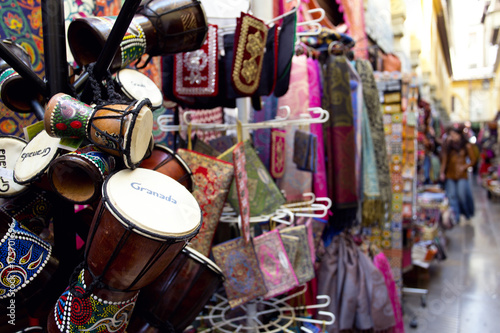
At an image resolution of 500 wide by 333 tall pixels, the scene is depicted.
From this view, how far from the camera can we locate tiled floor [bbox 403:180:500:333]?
2.64 m

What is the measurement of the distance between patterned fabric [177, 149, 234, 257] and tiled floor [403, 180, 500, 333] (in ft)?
7.10

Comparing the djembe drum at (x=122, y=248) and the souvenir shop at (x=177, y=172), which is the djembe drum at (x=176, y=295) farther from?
the djembe drum at (x=122, y=248)

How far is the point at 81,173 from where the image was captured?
68 cm

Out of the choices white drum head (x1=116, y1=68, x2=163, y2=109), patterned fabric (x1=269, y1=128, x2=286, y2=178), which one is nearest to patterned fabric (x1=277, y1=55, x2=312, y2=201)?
patterned fabric (x1=269, y1=128, x2=286, y2=178)

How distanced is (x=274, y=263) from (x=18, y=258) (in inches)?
31.2

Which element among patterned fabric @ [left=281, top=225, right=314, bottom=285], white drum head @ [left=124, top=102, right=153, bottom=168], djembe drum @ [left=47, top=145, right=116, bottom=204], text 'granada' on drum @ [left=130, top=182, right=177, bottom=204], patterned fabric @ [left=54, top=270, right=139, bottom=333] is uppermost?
white drum head @ [left=124, top=102, right=153, bottom=168]

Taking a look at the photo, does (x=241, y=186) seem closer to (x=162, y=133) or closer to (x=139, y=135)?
(x=139, y=135)

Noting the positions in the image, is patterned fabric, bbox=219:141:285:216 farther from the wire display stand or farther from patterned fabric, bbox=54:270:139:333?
patterned fabric, bbox=54:270:139:333

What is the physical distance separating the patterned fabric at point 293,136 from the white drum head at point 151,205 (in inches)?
40.3

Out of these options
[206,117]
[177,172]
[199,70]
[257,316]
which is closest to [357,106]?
[206,117]

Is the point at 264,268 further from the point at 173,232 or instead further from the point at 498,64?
the point at 498,64

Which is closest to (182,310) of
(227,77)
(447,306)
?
(227,77)

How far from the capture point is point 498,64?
10312mm

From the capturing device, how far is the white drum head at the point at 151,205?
599 millimetres
